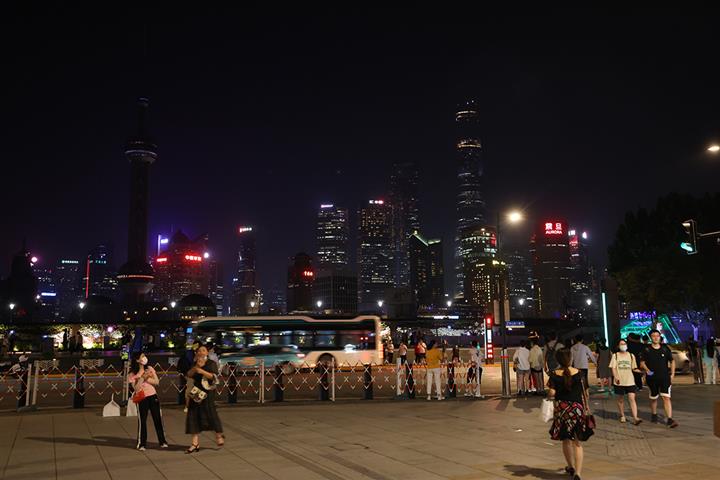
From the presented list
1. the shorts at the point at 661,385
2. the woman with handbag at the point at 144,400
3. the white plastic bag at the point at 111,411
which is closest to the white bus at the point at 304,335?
the white plastic bag at the point at 111,411

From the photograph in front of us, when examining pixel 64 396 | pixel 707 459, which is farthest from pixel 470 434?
pixel 64 396

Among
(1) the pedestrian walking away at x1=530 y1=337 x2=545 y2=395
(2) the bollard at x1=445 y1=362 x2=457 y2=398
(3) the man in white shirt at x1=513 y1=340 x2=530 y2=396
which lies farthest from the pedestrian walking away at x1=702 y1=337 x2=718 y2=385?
(2) the bollard at x1=445 y1=362 x2=457 y2=398

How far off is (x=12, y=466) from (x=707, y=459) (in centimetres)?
1112

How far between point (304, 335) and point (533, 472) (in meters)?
25.9

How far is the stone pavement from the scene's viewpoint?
9227 mm

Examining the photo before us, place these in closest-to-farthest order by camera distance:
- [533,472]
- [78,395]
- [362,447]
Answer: [533,472] → [362,447] → [78,395]

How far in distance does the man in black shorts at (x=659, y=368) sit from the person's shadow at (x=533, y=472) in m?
5.08

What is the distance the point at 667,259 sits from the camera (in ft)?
136

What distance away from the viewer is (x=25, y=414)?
1656 centimetres

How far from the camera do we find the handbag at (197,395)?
1080cm

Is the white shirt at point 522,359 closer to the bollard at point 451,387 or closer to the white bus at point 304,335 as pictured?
the bollard at point 451,387

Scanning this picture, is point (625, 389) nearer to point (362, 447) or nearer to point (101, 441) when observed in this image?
point (362, 447)

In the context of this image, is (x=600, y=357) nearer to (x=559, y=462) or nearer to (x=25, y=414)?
(x=559, y=462)

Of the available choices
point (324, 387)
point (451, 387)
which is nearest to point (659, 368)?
point (451, 387)
